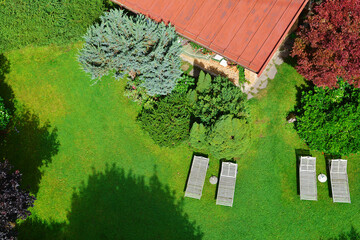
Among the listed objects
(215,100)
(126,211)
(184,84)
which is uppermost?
(184,84)

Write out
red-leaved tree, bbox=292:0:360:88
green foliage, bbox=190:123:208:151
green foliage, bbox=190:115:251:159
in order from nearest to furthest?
red-leaved tree, bbox=292:0:360:88, green foliage, bbox=190:115:251:159, green foliage, bbox=190:123:208:151

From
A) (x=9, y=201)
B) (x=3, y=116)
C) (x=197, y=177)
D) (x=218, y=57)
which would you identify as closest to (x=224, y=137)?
(x=197, y=177)

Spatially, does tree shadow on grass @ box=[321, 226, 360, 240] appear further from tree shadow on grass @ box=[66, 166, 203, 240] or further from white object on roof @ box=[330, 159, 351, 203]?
tree shadow on grass @ box=[66, 166, 203, 240]

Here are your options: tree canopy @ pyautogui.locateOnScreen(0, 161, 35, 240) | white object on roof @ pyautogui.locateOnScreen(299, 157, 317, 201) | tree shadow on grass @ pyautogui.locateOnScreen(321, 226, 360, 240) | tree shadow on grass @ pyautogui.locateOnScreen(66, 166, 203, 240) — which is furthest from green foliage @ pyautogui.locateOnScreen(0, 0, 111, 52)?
tree shadow on grass @ pyautogui.locateOnScreen(321, 226, 360, 240)

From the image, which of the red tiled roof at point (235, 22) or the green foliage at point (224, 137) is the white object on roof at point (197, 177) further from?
the red tiled roof at point (235, 22)

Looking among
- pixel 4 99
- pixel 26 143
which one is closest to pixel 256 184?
pixel 26 143

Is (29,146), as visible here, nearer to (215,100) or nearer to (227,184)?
(215,100)

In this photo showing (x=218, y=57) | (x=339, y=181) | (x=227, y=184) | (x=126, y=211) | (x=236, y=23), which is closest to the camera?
(x=236, y=23)
